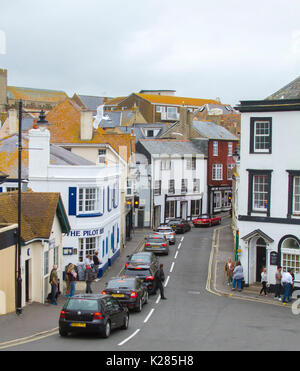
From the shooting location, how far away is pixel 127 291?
77.6 ft

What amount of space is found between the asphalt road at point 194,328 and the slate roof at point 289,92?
38.1 feet

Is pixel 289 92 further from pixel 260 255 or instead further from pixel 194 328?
pixel 194 328

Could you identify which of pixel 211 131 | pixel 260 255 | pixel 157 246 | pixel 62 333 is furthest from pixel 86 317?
pixel 211 131

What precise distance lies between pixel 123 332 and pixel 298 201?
47.2ft

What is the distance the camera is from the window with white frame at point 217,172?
231ft

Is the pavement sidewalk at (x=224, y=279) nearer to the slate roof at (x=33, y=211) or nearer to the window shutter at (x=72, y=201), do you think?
the window shutter at (x=72, y=201)

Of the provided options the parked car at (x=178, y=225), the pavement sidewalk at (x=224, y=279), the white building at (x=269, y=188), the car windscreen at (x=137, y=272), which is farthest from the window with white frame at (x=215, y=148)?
the car windscreen at (x=137, y=272)

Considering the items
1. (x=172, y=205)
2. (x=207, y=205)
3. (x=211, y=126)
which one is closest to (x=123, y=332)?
(x=172, y=205)

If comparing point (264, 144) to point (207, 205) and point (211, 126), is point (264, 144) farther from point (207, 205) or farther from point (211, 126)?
point (211, 126)

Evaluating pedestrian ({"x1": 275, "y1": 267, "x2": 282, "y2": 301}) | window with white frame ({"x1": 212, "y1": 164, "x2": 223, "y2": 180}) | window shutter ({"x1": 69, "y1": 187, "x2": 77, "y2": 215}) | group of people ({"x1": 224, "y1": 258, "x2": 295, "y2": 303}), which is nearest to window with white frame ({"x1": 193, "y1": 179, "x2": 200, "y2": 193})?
window with white frame ({"x1": 212, "y1": 164, "x2": 223, "y2": 180})

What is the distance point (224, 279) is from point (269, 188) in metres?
6.99

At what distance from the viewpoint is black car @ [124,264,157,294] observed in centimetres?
2884

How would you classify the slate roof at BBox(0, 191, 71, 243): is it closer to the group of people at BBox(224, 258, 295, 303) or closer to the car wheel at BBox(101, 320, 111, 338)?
the car wheel at BBox(101, 320, 111, 338)

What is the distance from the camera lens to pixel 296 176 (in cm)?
2973
